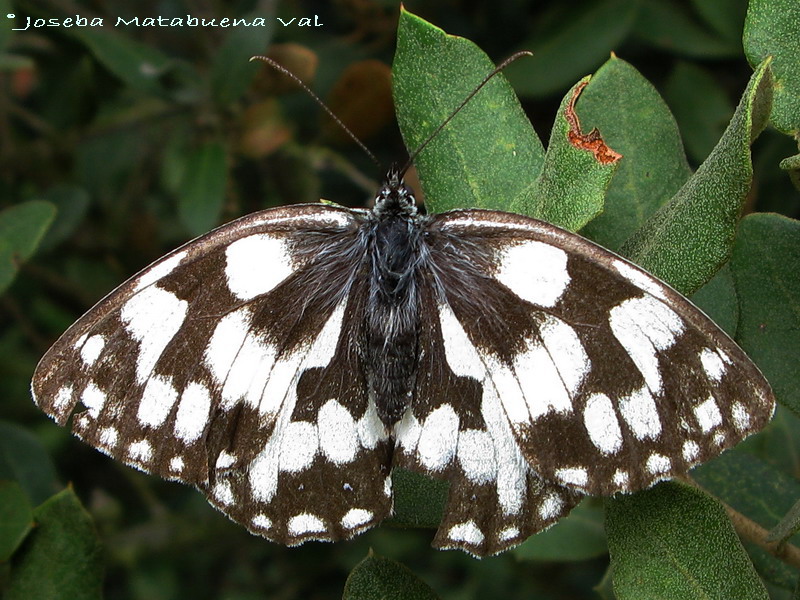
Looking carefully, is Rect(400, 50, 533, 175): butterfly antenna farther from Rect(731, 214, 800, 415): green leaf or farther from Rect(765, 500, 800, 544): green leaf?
Rect(765, 500, 800, 544): green leaf

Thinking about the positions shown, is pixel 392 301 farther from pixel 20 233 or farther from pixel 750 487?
pixel 20 233

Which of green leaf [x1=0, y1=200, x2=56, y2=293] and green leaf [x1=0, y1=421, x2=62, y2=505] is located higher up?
green leaf [x1=0, y1=200, x2=56, y2=293]

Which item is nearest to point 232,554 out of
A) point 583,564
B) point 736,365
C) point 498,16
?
point 583,564

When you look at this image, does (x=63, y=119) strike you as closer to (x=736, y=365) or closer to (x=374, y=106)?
(x=374, y=106)

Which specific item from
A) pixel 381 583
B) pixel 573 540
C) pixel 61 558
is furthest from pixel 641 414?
pixel 61 558

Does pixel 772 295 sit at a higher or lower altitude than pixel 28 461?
higher

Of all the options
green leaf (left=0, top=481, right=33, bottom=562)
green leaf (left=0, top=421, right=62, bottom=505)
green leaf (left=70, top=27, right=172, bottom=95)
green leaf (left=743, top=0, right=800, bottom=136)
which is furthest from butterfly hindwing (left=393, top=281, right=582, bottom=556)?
green leaf (left=70, top=27, right=172, bottom=95)

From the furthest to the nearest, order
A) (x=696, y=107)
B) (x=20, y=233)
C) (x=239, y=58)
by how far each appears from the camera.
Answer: (x=696, y=107) → (x=239, y=58) → (x=20, y=233)
